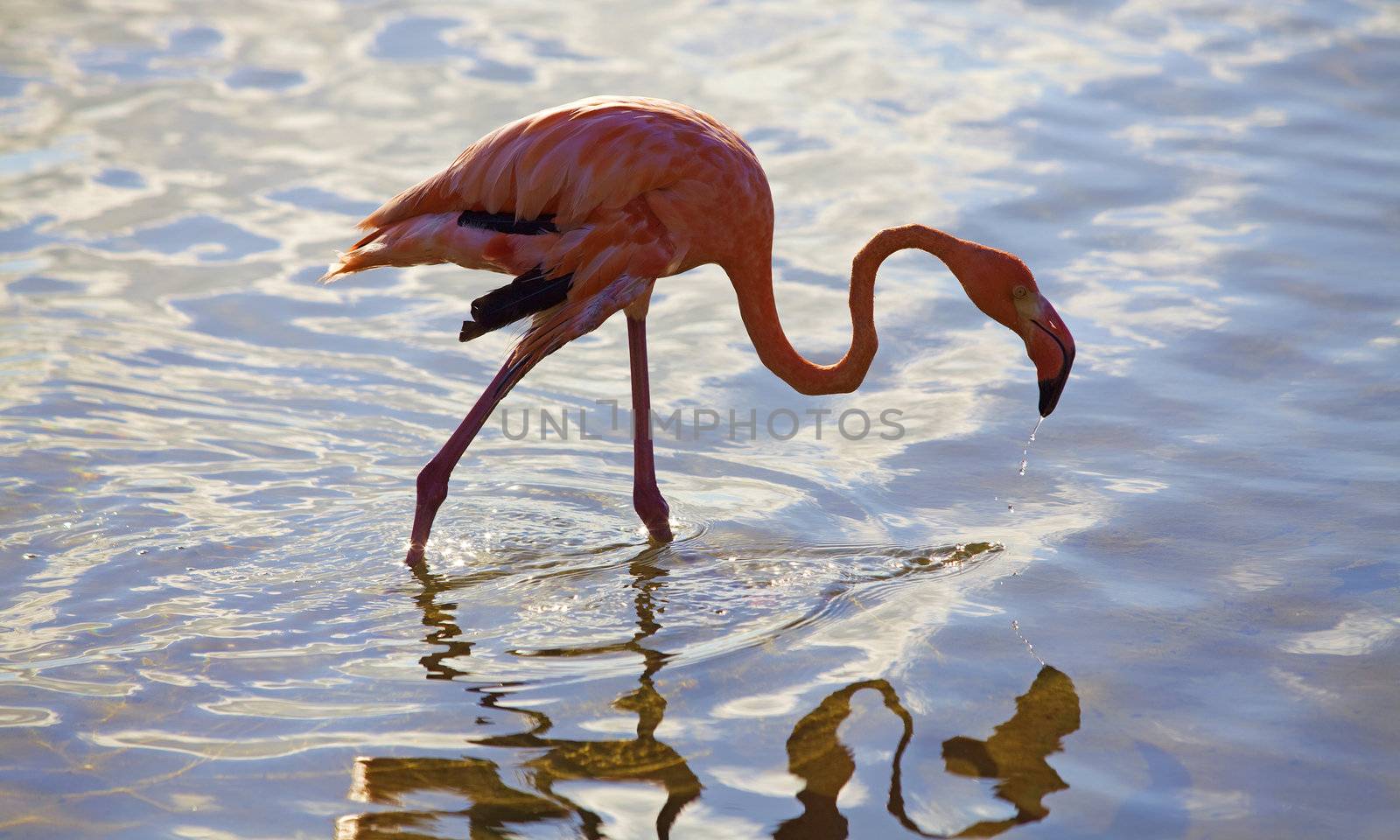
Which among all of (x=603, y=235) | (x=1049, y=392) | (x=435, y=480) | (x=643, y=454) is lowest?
(x=435, y=480)

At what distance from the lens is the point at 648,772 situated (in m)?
4.21

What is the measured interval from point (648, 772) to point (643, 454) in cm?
181

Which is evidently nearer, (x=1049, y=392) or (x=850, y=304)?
(x=1049, y=392)

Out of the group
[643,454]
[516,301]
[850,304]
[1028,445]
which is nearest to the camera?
[516,301]

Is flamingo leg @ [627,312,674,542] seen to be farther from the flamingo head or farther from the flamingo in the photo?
the flamingo head

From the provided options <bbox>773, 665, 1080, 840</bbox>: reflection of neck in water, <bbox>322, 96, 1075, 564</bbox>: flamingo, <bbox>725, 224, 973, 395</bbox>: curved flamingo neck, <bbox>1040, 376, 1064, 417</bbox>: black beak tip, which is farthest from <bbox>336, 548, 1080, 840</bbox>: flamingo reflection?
<bbox>725, 224, 973, 395</bbox>: curved flamingo neck

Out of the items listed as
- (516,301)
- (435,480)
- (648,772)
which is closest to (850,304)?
(516,301)

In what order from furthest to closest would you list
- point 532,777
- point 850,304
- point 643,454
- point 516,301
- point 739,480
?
point 739,480
point 643,454
point 850,304
point 516,301
point 532,777

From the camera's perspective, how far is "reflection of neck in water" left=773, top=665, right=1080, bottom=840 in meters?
3.98

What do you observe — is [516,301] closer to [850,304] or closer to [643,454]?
[643,454]

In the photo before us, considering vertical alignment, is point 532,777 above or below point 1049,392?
below

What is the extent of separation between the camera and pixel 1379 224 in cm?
853

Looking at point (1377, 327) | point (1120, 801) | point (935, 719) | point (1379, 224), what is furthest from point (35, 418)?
point (1379, 224)

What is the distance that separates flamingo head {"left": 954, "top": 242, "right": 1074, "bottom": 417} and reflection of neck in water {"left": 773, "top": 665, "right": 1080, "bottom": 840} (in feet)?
3.61
